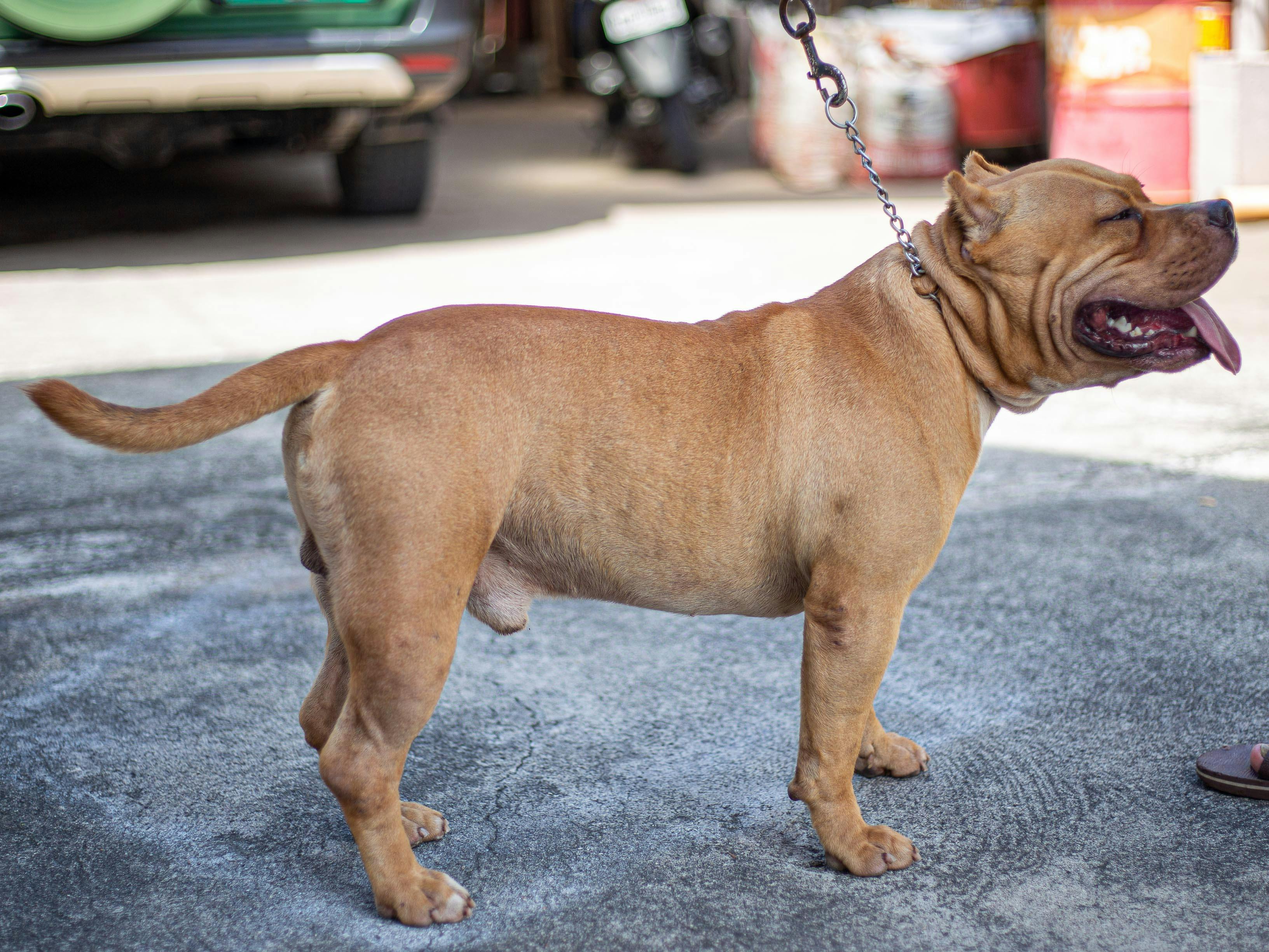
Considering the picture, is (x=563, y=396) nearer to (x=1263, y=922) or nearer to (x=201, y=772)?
(x=201, y=772)

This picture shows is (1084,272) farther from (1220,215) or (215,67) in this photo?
(215,67)

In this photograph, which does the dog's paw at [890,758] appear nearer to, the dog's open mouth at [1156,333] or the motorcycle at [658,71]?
the dog's open mouth at [1156,333]

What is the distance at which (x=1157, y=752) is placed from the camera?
108 inches

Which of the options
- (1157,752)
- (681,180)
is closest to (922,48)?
(681,180)

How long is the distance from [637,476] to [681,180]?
9.27m

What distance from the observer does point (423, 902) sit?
2.23 metres

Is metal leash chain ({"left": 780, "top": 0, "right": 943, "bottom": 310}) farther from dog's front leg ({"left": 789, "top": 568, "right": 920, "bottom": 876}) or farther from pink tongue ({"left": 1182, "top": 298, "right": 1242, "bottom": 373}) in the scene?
dog's front leg ({"left": 789, "top": 568, "right": 920, "bottom": 876})

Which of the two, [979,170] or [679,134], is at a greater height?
[979,170]

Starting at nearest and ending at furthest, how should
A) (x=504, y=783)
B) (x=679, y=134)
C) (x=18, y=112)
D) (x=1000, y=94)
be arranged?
(x=504, y=783)
(x=18, y=112)
(x=1000, y=94)
(x=679, y=134)

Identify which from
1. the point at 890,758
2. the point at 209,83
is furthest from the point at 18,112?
the point at 890,758

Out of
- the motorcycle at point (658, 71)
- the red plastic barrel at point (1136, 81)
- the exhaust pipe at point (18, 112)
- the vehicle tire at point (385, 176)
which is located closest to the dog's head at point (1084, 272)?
the exhaust pipe at point (18, 112)

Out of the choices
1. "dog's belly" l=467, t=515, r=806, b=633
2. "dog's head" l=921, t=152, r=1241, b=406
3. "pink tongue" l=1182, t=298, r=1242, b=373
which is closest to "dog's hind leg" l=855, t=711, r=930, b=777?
"dog's belly" l=467, t=515, r=806, b=633

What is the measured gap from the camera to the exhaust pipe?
670 centimetres

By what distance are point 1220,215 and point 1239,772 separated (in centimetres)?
111
